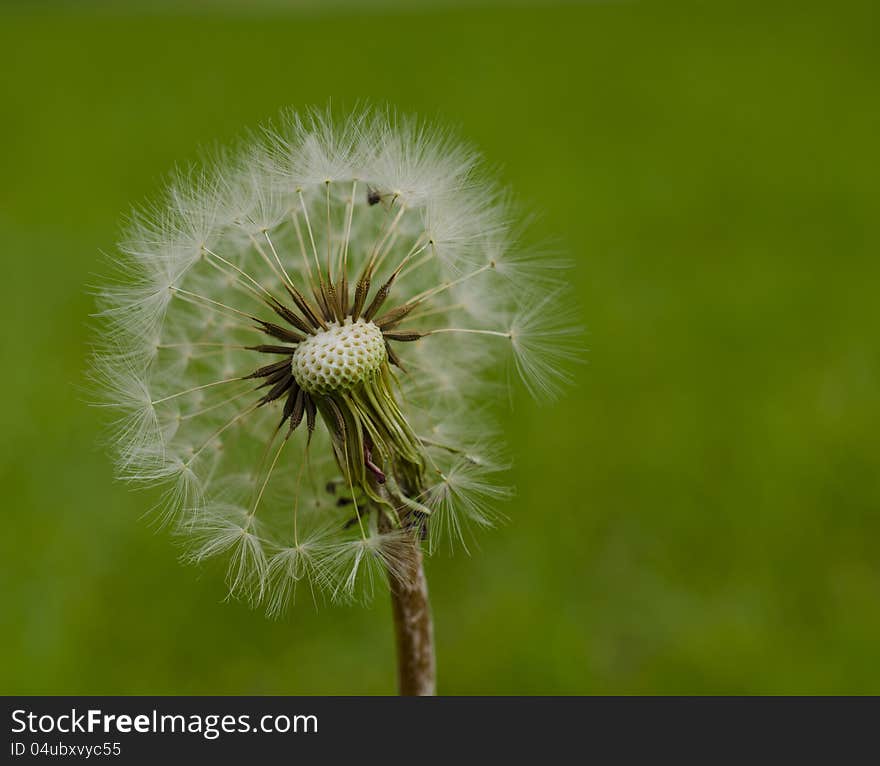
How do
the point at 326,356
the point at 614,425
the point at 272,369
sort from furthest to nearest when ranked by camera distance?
the point at 614,425, the point at 272,369, the point at 326,356

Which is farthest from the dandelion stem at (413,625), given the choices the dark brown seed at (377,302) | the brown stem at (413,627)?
the dark brown seed at (377,302)

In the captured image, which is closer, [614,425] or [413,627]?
[413,627]

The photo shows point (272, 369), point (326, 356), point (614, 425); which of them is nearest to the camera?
point (326, 356)

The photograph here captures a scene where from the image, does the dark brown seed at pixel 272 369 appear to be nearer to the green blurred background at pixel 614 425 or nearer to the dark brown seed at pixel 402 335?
the dark brown seed at pixel 402 335

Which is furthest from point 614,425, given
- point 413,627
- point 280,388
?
point 280,388

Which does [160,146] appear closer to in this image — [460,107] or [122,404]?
[460,107]

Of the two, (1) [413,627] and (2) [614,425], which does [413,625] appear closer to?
(1) [413,627]
